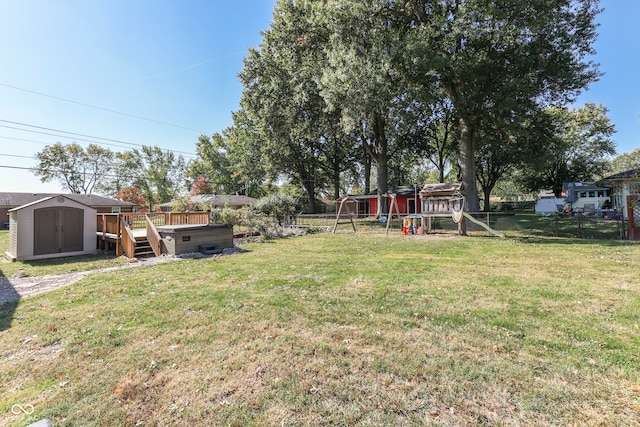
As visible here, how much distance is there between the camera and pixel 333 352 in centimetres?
323

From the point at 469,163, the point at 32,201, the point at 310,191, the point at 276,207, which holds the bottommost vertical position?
the point at 276,207

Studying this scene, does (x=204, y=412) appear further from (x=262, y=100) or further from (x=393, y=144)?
(x=393, y=144)

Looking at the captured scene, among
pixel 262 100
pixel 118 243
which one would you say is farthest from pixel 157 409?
pixel 262 100

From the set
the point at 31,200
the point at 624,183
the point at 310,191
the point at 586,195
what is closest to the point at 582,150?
the point at 586,195

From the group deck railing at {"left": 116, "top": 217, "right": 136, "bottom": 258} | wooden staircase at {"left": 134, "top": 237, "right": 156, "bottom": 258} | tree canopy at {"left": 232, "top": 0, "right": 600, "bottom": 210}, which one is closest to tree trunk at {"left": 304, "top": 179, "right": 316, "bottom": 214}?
tree canopy at {"left": 232, "top": 0, "right": 600, "bottom": 210}

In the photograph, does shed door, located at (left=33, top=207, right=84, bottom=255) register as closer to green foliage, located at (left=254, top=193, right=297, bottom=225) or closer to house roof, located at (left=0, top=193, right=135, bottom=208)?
green foliage, located at (left=254, top=193, right=297, bottom=225)

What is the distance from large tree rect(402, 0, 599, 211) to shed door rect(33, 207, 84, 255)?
1667 cm

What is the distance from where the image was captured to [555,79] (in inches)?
595

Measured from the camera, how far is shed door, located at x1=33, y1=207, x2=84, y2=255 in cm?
1073

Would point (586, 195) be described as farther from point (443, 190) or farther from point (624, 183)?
point (443, 190)

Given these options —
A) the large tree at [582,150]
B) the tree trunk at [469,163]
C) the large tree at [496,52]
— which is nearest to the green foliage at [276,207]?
the large tree at [496,52]

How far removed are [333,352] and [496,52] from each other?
17.8 m

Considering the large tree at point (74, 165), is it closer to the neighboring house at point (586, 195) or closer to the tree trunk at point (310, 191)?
the tree trunk at point (310, 191)

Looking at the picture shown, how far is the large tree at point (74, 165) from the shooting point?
4331 cm
